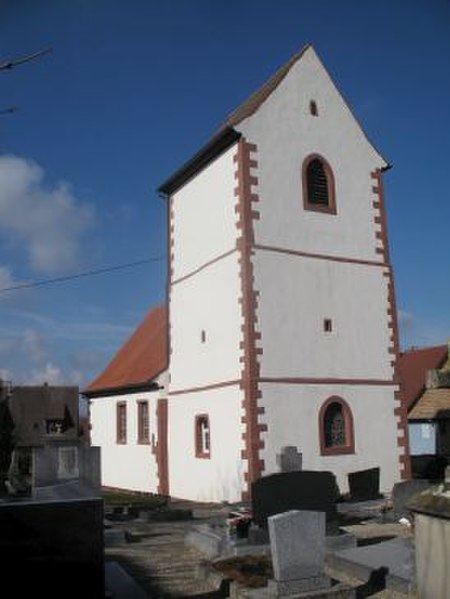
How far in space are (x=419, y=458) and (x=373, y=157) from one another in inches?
449

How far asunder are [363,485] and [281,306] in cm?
536

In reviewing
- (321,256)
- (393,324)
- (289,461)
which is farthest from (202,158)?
(289,461)

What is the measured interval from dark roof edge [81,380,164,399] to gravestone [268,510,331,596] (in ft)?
50.9

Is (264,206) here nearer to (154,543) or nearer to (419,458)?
(154,543)

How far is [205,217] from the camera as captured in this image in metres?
22.4

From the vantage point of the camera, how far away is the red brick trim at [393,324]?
20922 mm

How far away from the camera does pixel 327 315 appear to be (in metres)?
20.6

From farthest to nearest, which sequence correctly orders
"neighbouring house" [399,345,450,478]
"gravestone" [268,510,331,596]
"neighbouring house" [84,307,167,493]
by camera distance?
"neighbouring house" [399,345,450,478]
"neighbouring house" [84,307,167,493]
"gravestone" [268,510,331,596]

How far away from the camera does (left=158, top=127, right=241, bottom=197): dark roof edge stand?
68.7ft

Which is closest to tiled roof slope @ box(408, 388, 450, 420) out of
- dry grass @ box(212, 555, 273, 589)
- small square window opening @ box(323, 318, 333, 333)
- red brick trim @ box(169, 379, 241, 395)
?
small square window opening @ box(323, 318, 333, 333)

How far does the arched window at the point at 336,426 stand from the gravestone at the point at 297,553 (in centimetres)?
1069

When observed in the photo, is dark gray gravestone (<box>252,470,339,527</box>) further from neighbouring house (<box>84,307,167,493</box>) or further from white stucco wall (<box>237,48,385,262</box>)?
neighbouring house (<box>84,307,167,493</box>)

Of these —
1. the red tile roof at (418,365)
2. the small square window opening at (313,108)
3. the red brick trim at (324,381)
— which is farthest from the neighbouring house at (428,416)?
the small square window opening at (313,108)

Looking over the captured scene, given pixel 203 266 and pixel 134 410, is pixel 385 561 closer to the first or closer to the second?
pixel 203 266
